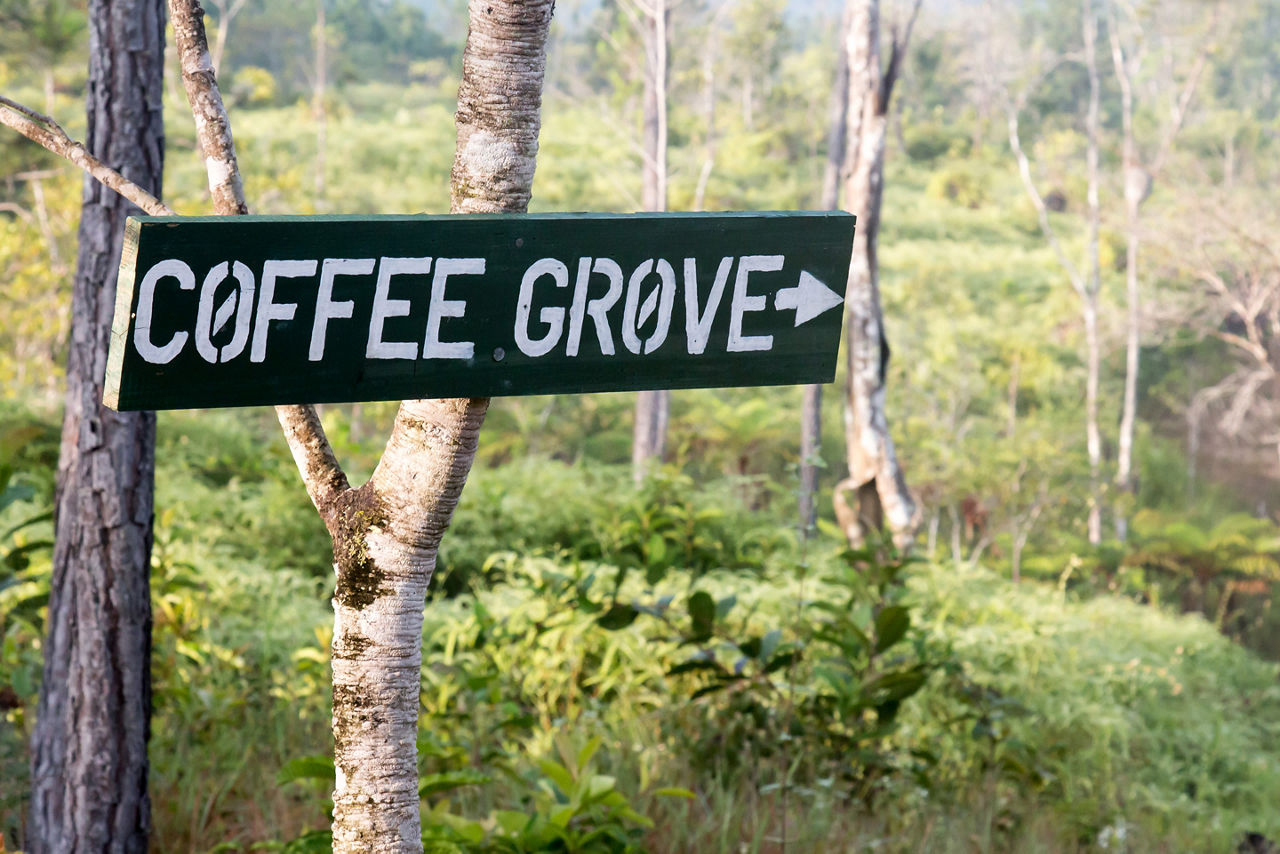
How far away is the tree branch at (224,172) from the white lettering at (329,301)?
0.27 metres

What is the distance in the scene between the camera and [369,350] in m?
1.12

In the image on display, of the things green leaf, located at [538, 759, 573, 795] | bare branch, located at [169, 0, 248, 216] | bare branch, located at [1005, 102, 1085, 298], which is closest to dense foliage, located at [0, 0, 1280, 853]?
green leaf, located at [538, 759, 573, 795]

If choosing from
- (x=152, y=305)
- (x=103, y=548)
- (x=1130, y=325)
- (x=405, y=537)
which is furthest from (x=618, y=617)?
(x=1130, y=325)

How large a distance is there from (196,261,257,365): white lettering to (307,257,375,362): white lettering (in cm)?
6

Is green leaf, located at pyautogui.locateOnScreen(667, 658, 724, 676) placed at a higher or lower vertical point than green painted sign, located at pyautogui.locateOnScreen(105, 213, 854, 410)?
lower

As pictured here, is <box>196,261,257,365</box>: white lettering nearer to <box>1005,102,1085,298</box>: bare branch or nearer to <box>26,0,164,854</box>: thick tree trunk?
<box>26,0,164,854</box>: thick tree trunk

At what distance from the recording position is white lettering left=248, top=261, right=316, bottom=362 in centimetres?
108

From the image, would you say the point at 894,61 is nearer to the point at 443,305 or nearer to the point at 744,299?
the point at 744,299

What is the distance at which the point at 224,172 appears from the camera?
1359 mm

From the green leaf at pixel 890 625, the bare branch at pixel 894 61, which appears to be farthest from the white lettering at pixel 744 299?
the bare branch at pixel 894 61

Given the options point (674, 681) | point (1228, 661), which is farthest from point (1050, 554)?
point (674, 681)

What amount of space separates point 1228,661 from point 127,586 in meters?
8.44

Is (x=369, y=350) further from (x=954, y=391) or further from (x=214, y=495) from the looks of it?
(x=954, y=391)

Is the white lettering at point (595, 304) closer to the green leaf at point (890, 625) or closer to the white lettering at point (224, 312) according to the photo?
the white lettering at point (224, 312)
